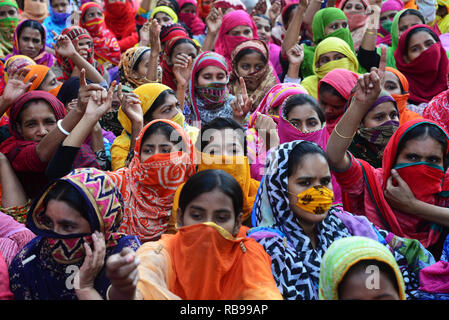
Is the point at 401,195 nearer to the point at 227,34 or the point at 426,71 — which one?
the point at 426,71

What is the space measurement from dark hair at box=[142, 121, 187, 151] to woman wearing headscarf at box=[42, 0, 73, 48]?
470cm

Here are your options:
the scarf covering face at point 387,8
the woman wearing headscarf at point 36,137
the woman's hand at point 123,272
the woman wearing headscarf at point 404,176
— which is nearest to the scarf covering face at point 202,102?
the woman wearing headscarf at point 36,137

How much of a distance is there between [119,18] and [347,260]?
21.6 feet

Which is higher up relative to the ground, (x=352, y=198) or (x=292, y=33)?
(x=292, y=33)

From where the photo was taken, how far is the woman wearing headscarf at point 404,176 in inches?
123

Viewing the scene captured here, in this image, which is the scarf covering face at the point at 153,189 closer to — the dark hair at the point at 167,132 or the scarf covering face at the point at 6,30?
the dark hair at the point at 167,132

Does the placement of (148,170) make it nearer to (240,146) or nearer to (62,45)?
(240,146)

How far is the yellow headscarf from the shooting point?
5.11 meters

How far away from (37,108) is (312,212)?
216cm

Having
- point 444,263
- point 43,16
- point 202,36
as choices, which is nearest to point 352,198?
point 444,263

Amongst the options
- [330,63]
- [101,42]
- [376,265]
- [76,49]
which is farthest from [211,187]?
[101,42]

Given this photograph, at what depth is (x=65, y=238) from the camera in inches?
93.7

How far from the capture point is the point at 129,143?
13.2 feet

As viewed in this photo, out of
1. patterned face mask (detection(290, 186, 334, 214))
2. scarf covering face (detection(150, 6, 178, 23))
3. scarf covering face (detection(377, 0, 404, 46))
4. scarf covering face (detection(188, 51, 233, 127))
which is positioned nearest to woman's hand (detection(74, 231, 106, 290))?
patterned face mask (detection(290, 186, 334, 214))
